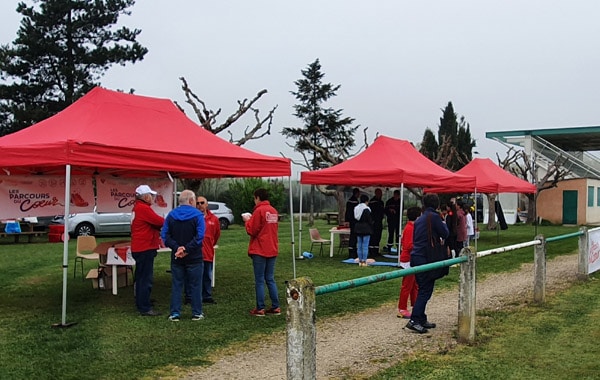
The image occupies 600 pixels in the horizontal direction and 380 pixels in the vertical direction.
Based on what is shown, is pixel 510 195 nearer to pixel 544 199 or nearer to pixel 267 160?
pixel 544 199

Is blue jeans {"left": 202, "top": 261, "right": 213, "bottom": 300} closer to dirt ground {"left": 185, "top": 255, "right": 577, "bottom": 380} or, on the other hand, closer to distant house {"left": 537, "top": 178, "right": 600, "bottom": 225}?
dirt ground {"left": 185, "top": 255, "right": 577, "bottom": 380}

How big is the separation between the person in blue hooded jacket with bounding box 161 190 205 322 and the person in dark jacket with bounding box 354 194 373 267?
19.8 ft

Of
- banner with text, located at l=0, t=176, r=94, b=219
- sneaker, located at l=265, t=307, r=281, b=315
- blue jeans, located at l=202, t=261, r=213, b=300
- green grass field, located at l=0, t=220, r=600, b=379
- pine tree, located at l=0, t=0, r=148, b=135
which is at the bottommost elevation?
green grass field, located at l=0, t=220, r=600, b=379

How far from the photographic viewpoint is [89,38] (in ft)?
90.2

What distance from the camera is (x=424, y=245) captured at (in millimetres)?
6980

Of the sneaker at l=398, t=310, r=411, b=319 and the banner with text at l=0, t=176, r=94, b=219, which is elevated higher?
the banner with text at l=0, t=176, r=94, b=219

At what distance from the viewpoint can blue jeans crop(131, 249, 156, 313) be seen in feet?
25.8

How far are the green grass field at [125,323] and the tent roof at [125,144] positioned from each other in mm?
1962

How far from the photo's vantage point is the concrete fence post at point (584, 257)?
36.6 feet

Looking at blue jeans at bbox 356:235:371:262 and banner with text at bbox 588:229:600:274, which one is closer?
banner with text at bbox 588:229:600:274

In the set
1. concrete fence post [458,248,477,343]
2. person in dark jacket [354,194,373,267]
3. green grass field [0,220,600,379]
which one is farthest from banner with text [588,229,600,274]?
concrete fence post [458,248,477,343]

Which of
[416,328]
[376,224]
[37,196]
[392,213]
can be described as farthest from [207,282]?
[392,213]

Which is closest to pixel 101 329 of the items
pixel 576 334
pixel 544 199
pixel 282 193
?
pixel 576 334

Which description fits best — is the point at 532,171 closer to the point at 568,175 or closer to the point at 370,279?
the point at 568,175
